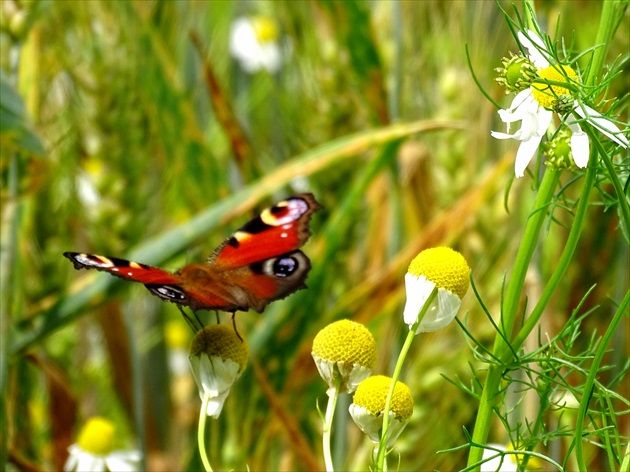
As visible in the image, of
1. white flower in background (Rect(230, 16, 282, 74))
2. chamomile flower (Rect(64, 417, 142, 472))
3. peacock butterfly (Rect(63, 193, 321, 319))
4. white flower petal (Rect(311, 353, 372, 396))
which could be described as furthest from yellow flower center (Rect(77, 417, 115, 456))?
white flower in background (Rect(230, 16, 282, 74))

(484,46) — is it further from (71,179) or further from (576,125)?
(576,125)

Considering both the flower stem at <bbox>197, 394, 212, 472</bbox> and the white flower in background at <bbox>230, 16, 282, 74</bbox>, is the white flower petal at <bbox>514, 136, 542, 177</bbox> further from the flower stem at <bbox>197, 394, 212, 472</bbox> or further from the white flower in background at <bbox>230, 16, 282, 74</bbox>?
the white flower in background at <bbox>230, 16, 282, 74</bbox>

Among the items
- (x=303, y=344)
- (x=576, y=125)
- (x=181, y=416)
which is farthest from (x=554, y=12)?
(x=181, y=416)

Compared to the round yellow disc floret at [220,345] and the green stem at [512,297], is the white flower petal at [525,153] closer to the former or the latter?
the green stem at [512,297]

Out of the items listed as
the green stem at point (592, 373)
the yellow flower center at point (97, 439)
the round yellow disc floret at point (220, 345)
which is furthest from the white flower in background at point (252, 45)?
the green stem at point (592, 373)

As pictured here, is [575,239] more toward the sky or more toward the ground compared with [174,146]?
more toward the sky
